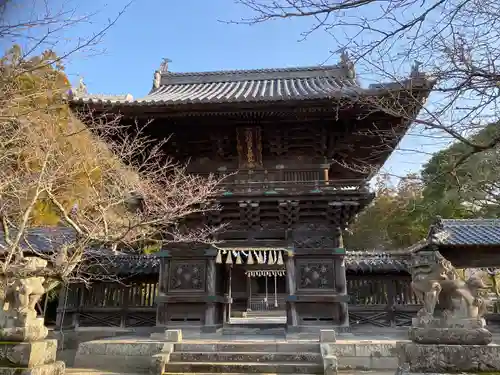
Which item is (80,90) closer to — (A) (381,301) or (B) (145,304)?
(B) (145,304)

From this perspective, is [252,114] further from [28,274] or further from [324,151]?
[28,274]

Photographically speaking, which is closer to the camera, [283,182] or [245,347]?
[245,347]

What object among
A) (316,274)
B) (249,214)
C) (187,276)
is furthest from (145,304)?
(316,274)

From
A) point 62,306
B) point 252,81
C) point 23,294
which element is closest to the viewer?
point 23,294

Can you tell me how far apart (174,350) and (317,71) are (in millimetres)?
11476

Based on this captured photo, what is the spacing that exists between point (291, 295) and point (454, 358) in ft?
16.1

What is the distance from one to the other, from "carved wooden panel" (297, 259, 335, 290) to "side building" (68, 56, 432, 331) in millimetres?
26

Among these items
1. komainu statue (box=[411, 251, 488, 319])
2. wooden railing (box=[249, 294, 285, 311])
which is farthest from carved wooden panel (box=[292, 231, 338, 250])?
wooden railing (box=[249, 294, 285, 311])

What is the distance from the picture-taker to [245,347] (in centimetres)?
811

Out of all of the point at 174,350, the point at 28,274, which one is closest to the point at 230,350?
the point at 174,350

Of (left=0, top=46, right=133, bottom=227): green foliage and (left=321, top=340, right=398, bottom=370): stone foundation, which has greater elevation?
(left=0, top=46, right=133, bottom=227): green foliage

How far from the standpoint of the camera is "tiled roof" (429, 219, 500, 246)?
1184 centimetres

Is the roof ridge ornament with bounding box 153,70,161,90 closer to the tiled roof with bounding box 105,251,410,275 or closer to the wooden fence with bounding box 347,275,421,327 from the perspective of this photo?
the tiled roof with bounding box 105,251,410,275

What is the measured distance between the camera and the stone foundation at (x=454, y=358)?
4.60 metres
